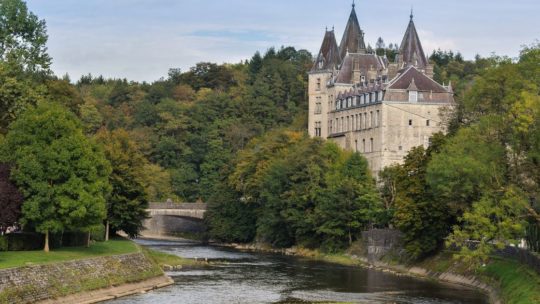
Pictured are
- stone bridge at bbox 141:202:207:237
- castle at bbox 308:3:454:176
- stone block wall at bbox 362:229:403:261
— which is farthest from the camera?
stone bridge at bbox 141:202:207:237

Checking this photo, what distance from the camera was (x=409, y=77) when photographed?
13550cm

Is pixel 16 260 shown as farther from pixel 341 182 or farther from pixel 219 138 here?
pixel 219 138

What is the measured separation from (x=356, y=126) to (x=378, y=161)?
329 inches

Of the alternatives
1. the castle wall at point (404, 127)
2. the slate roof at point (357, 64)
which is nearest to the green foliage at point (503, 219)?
the castle wall at point (404, 127)

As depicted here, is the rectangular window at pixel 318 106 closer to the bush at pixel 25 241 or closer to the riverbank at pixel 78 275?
the riverbank at pixel 78 275

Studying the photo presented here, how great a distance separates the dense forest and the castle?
11.6m

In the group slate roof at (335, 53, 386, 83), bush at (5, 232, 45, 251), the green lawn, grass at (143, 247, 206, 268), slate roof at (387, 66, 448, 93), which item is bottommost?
grass at (143, 247, 206, 268)

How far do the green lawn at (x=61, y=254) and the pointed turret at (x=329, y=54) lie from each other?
7748 cm

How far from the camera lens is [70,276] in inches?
2389

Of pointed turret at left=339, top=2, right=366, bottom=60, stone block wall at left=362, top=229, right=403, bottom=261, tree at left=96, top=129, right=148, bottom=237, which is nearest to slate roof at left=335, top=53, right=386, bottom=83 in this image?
pointed turret at left=339, top=2, right=366, bottom=60

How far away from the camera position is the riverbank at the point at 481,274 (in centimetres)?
6069

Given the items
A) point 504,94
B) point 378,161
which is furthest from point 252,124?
point 504,94

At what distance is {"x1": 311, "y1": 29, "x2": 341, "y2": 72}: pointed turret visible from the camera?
15325cm

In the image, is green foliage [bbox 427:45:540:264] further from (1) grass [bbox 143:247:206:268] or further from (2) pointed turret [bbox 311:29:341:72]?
(2) pointed turret [bbox 311:29:341:72]
